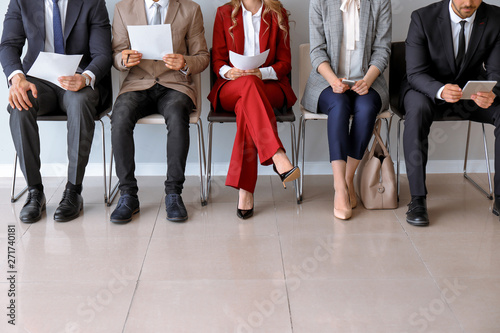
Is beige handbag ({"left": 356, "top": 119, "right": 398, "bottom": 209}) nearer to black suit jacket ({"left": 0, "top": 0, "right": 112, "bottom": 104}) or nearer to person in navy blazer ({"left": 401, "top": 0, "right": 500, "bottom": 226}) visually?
person in navy blazer ({"left": 401, "top": 0, "right": 500, "bottom": 226})

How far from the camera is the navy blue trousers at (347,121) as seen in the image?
9.91 feet

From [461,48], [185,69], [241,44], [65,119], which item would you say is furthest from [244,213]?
[461,48]

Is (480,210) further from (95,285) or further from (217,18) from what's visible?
(95,285)

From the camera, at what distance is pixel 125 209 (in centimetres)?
298

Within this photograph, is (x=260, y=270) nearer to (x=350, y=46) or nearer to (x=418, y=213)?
(x=418, y=213)

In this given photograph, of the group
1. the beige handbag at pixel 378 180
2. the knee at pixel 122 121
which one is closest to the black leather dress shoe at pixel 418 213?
the beige handbag at pixel 378 180

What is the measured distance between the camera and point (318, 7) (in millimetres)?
3182

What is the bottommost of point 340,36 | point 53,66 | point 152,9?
point 53,66

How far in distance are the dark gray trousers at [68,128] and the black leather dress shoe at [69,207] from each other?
70 mm

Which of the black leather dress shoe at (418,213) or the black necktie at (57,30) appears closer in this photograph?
the black leather dress shoe at (418,213)

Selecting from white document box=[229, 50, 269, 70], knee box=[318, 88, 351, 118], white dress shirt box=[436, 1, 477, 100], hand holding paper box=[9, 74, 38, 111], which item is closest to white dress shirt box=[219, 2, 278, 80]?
Answer: white document box=[229, 50, 269, 70]

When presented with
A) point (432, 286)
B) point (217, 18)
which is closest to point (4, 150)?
point (217, 18)

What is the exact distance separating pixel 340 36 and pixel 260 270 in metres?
1.44

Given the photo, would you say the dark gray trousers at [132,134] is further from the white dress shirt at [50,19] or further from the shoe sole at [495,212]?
the shoe sole at [495,212]
